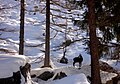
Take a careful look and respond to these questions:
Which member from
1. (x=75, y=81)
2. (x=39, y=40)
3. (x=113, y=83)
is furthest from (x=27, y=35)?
(x=75, y=81)

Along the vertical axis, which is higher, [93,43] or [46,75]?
[93,43]

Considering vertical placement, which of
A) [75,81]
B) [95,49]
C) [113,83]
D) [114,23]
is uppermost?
[114,23]

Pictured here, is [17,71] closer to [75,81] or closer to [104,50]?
[75,81]

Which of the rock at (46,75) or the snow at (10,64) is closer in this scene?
the snow at (10,64)

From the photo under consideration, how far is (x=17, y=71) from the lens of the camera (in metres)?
10.4

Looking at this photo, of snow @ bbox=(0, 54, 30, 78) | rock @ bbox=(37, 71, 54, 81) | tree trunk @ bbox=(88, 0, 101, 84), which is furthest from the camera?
rock @ bbox=(37, 71, 54, 81)

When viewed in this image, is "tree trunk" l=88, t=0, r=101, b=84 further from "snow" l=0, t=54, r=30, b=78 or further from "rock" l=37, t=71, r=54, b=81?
"snow" l=0, t=54, r=30, b=78

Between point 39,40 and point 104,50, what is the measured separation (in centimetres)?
3274

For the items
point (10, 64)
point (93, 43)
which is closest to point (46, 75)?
point (93, 43)


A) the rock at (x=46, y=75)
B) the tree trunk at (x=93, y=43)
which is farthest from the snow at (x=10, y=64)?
the rock at (x=46, y=75)

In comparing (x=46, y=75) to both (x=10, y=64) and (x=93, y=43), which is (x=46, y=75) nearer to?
(x=93, y=43)

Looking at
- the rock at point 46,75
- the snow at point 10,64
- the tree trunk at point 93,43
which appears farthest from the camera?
the rock at point 46,75

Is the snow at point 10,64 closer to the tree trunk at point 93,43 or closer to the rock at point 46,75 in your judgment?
the tree trunk at point 93,43

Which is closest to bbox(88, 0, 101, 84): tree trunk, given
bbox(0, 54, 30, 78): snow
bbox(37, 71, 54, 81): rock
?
bbox(37, 71, 54, 81): rock
